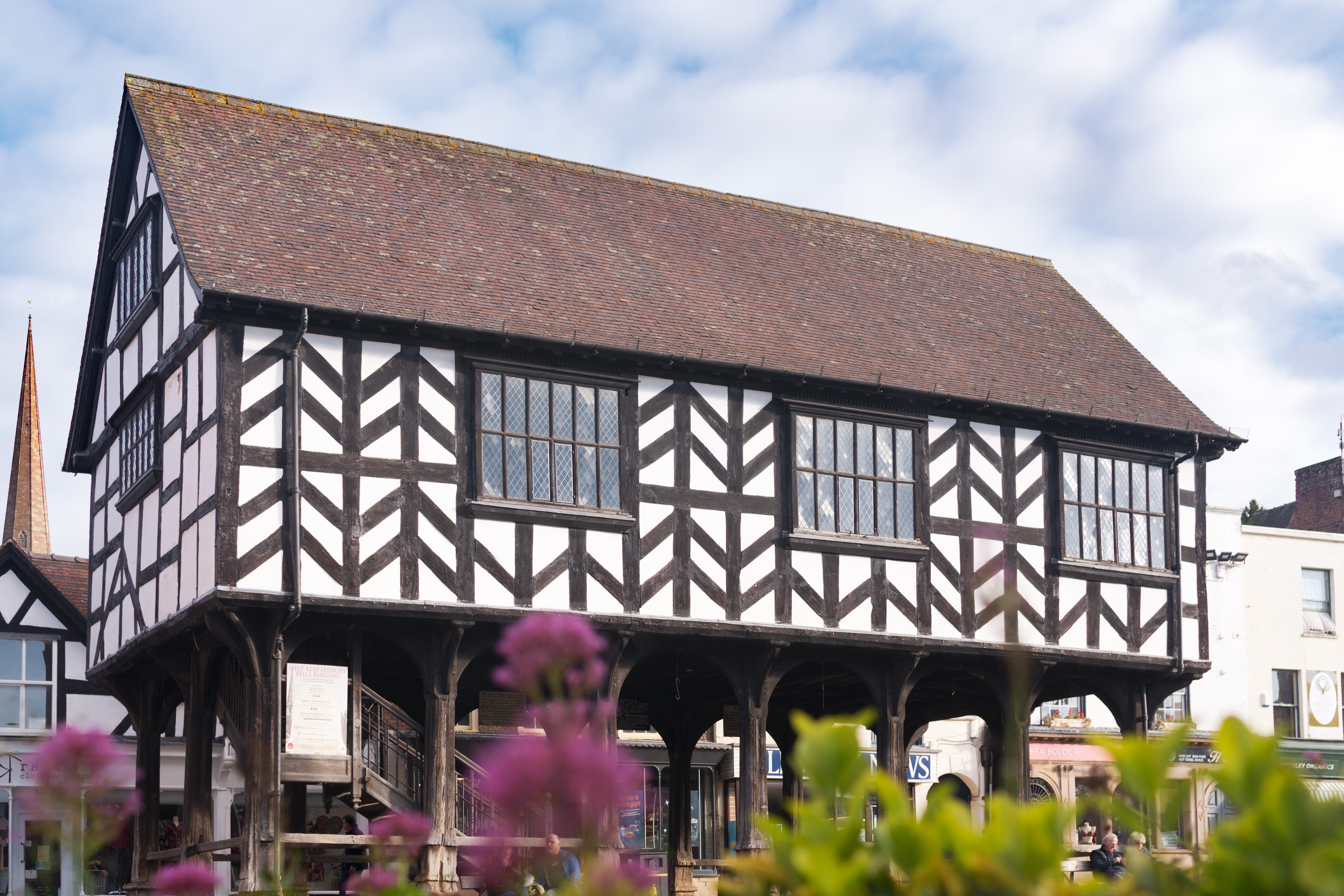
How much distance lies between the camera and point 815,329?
61.0 feet

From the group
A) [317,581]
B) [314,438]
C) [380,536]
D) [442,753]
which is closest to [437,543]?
[380,536]

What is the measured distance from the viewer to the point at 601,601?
15.8m

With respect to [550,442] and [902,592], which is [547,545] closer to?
[550,442]

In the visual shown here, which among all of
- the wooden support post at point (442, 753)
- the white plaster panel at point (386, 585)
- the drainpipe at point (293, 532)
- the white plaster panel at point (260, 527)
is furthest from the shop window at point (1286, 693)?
the white plaster panel at point (260, 527)

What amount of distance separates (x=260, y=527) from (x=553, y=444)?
3.10m

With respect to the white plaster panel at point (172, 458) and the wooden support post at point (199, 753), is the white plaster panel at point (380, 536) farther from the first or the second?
the wooden support post at point (199, 753)

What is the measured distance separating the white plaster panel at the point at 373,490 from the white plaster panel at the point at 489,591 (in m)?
0.91

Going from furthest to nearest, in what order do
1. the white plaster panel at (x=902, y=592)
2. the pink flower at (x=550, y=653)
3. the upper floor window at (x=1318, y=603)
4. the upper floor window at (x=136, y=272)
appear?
the upper floor window at (x=1318, y=603) → the upper floor window at (x=136, y=272) → the white plaster panel at (x=902, y=592) → the pink flower at (x=550, y=653)

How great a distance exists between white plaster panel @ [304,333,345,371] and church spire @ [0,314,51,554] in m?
31.9

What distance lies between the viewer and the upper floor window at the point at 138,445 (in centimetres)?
1719

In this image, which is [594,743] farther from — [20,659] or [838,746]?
[20,659]

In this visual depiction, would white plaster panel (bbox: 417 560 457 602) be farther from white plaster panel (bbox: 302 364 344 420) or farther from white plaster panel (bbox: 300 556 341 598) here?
white plaster panel (bbox: 302 364 344 420)

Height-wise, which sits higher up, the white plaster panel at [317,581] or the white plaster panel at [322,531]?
the white plaster panel at [322,531]

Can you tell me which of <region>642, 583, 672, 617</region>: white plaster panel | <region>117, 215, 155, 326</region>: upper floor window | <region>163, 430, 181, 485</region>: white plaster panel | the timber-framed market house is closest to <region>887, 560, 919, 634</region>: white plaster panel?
the timber-framed market house
